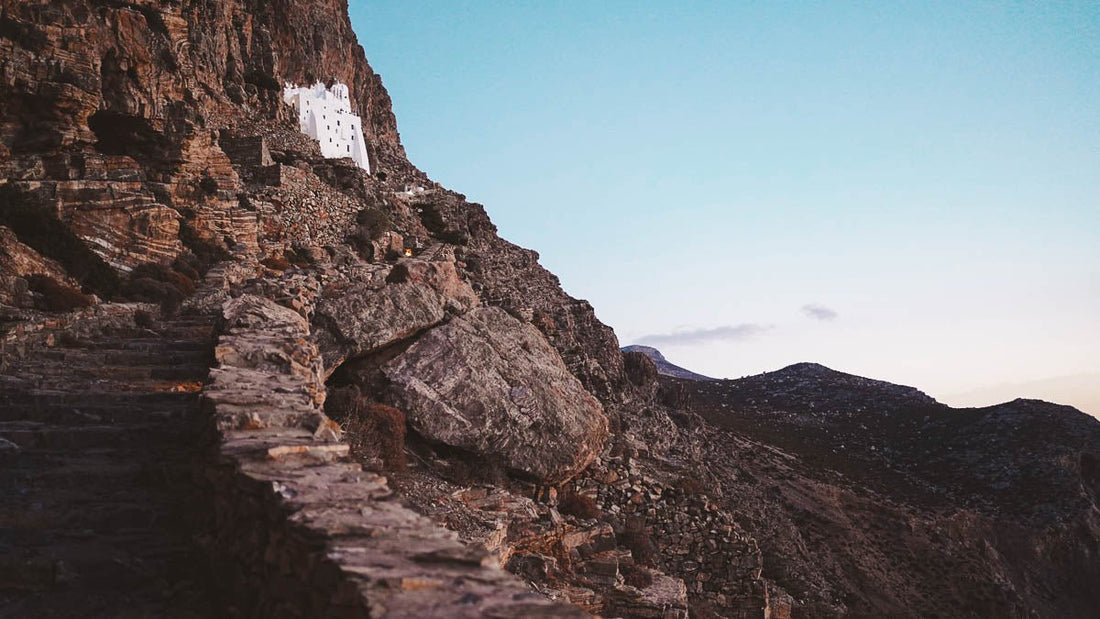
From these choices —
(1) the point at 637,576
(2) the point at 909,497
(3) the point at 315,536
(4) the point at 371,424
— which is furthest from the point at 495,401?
(2) the point at 909,497

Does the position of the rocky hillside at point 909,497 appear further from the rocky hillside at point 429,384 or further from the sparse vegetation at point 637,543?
the sparse vegetation at point 637,543

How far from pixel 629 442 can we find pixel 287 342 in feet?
46.3

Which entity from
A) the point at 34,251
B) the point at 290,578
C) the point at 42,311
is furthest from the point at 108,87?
the point at 290,578

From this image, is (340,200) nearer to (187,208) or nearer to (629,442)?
(187,208)

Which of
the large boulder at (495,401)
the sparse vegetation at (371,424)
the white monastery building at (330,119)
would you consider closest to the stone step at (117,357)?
the sparse vegetation at (371,424)

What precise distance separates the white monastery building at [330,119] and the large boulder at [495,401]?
135 feet

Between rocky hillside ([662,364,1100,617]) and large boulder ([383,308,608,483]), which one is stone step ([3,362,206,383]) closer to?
large boulder ([383,308,608,483])

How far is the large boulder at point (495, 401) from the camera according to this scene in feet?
44.6

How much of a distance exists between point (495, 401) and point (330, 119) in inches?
1895

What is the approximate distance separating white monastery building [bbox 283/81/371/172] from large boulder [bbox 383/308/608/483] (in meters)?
41.1

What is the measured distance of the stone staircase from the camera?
5324 millimetres

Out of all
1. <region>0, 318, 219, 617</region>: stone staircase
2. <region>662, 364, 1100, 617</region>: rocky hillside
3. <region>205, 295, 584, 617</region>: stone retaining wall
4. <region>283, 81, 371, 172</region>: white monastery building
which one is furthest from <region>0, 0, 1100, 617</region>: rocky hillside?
<region>283, 81, 371, 172</region>: white monastery building

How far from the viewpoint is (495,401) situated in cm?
1420

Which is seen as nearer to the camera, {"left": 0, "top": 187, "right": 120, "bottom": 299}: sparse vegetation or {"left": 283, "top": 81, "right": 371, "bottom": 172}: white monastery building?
{"left": 0, "top": 187, "right": 120, "bottom": 299}: sparse vegetation
